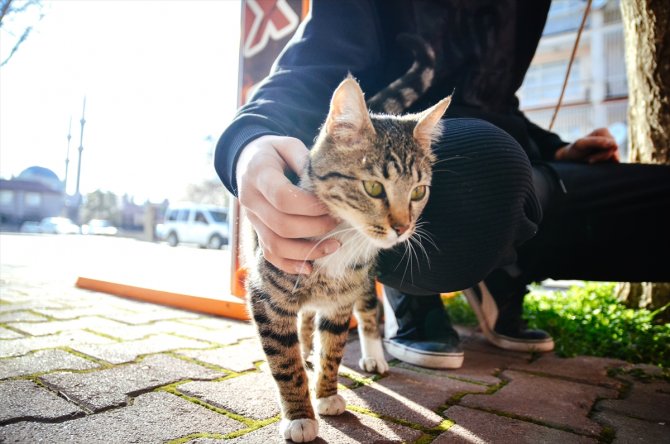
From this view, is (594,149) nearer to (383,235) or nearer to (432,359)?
(432,359)

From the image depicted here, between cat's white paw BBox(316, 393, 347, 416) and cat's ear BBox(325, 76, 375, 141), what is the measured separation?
0.86m

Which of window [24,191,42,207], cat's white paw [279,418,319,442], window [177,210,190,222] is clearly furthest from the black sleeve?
window [177,210,190,222]

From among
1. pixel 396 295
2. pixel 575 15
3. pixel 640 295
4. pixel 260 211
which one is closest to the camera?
pixel 260 211

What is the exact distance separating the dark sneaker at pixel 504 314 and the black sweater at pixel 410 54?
2.30ft

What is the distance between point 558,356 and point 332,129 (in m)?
1.75

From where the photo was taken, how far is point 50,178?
8.24 ft

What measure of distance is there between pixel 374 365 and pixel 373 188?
920 mm

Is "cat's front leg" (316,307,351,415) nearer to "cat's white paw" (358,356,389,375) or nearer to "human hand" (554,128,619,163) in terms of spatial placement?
"cat's white paw" (358,356,389,375)

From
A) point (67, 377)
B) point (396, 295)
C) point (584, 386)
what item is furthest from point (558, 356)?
point (67, 377)

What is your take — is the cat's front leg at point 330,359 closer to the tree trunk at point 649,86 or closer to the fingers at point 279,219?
the fingers at point 279,219

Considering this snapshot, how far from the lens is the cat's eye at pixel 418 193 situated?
1408mm

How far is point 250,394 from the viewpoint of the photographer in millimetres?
1562

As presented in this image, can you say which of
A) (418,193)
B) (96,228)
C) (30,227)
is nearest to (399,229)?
(418,193)

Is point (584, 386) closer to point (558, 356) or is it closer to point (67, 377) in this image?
point (558, 356)
